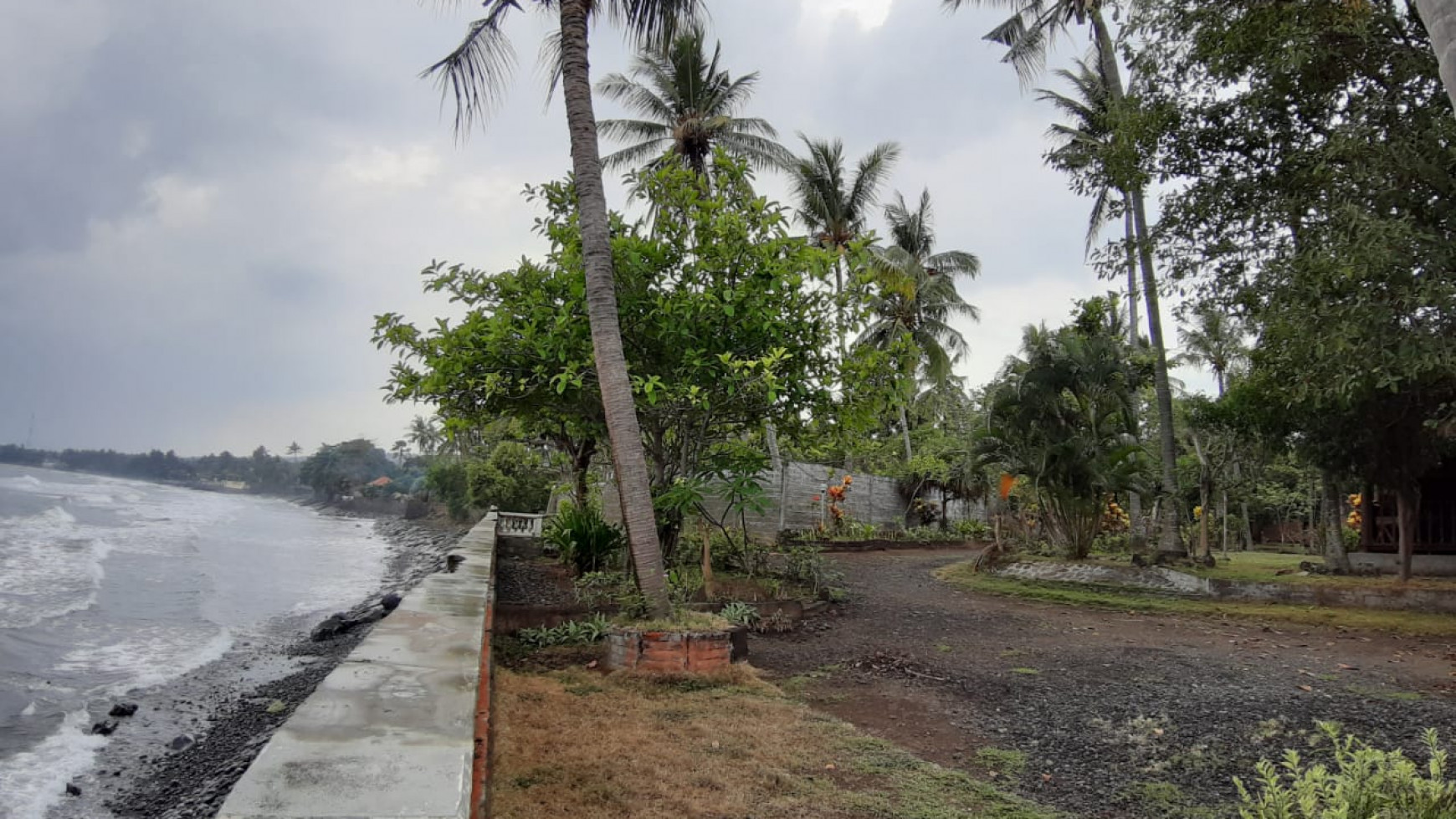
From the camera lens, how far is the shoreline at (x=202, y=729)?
244 inches

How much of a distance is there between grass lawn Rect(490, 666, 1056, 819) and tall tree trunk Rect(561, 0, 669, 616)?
1135 millimetres

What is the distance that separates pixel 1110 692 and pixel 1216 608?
5.79 meters

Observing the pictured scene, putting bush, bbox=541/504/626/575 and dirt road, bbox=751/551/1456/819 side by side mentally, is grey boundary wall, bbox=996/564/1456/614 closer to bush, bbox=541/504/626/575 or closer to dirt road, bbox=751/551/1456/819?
dirt road, bbox=751/551/1456/819

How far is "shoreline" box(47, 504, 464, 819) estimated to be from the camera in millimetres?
6195

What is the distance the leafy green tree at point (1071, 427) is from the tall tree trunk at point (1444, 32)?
1052 centimetres

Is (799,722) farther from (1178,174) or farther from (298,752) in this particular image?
(1178,174)

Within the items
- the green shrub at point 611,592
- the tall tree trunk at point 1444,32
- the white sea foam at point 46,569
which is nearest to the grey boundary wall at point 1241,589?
the green shrub at point 611,592

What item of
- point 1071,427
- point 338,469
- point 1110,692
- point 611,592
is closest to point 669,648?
point 611,592

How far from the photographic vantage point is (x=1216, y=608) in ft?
34.9

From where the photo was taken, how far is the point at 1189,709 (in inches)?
215

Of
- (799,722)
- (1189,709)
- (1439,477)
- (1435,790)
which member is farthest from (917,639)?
(1439,477)

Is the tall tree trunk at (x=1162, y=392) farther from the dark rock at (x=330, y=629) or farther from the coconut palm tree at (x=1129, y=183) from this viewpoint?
the dark rock at (x=330, y=629)

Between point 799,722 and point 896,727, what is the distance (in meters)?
0.67

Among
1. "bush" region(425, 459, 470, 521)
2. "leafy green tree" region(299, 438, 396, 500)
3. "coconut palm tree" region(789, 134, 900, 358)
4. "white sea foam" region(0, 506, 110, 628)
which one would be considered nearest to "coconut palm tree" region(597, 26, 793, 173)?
"coconut palm tree" region(789, 134, 900, 358)
